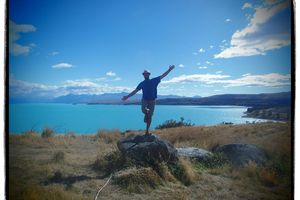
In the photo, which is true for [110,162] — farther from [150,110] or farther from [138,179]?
[150,110]

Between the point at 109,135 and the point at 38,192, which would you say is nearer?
the point at 38,192

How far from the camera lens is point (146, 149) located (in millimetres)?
5922

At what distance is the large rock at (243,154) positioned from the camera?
21.4 feet

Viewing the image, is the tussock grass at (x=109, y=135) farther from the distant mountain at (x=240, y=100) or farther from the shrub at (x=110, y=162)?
the distant mountain at (x=240, y=100)

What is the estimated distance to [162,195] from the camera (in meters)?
5.30

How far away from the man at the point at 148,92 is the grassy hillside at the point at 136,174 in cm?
110

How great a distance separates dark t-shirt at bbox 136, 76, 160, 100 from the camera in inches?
230

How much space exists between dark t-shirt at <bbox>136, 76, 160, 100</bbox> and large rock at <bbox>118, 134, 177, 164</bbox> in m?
0.87

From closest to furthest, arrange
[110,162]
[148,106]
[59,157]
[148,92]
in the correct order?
[148,92], [148,106], [110,162], [59,157]

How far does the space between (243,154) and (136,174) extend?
2635 millimetres

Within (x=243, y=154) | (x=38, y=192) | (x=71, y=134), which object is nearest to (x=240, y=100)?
(x=243, y=154)

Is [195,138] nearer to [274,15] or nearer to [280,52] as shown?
[280,52]

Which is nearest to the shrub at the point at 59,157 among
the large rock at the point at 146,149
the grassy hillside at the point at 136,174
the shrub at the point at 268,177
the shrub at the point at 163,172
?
the grassy hillside at the point at 136,174

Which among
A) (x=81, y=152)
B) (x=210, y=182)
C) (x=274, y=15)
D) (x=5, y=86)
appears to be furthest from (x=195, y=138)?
(x=5, y=86)
